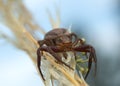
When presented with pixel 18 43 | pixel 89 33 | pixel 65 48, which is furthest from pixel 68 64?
pixel 89 33

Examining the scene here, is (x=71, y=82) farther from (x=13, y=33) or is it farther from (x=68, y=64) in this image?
(x=13, y=33)

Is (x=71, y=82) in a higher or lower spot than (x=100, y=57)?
higher

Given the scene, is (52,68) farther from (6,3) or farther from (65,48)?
(6,3)

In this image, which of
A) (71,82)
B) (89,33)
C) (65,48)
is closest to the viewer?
(71,82)

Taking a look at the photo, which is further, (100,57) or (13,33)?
(100,57)

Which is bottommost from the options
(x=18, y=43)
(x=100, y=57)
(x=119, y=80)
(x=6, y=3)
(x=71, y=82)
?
(x=119, y=80)

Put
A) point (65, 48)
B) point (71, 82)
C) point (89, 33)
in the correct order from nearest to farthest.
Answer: point (71, 82), point (65, 48), point (89, 33)
